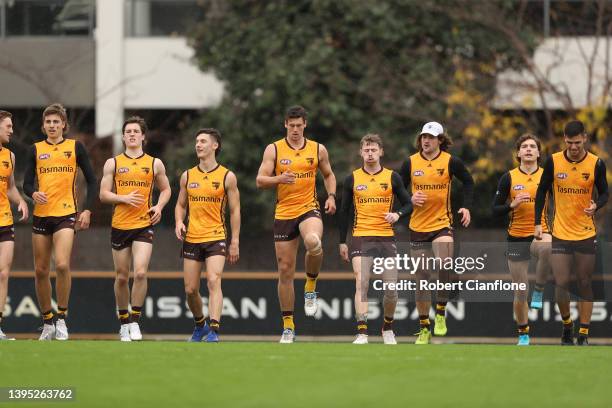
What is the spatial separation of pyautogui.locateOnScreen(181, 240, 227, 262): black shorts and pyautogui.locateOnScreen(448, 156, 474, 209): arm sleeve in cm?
262

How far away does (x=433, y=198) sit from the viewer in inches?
593

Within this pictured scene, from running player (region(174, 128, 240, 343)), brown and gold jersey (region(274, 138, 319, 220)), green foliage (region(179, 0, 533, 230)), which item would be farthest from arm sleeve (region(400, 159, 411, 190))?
green foliage (region(179, 0, 533, 230))

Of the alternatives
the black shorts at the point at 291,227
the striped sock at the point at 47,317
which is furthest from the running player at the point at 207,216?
the striped sock at the point at 47,317

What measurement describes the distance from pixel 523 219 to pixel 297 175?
2.59m

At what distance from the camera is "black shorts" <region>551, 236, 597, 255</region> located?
48.7 feet

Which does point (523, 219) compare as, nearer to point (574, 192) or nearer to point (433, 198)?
point (574, 192)

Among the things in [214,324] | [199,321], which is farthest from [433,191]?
[199,321]

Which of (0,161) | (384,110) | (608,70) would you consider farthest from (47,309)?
(608,70)

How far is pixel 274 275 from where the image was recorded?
20.7 m

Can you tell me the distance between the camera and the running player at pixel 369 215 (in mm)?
14797

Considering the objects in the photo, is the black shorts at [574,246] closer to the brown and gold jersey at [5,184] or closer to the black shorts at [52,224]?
the black shorts at [52,224]

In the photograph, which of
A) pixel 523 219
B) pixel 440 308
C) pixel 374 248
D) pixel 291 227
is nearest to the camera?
pixel 374 248

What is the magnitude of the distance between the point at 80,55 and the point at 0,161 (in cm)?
1616

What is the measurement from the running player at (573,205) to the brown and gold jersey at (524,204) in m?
0.45
